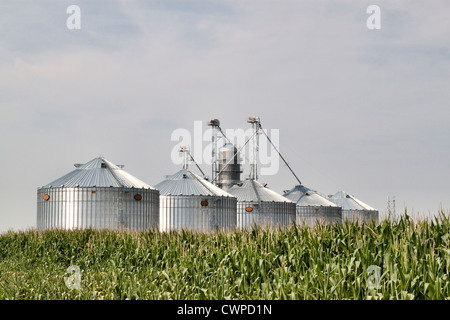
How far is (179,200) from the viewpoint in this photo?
151 ft

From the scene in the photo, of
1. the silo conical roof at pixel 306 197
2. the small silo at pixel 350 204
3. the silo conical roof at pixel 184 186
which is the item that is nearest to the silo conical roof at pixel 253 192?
the silo conical roof at pixel 184 186

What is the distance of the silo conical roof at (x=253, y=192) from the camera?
5384 centimetres

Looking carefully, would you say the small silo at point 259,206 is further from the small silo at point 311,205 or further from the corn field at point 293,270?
the corn field at point 293,270

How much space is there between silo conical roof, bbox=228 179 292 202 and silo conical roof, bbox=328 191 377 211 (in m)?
20.6

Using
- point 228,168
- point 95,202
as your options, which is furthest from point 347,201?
point 95,202

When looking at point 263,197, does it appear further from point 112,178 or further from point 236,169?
point 112,178

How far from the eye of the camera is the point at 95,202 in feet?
130

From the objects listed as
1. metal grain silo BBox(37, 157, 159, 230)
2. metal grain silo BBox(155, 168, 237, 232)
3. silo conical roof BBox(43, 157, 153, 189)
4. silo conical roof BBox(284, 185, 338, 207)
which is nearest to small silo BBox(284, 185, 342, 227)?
silo conical roof BBox(284, 185, 338, 207)

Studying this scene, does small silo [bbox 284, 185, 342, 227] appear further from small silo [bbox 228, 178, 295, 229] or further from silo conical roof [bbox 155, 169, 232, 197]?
silo conical roof [bbox 155, 169, 232, 197]

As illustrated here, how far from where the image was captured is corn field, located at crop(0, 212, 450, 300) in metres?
13.9
